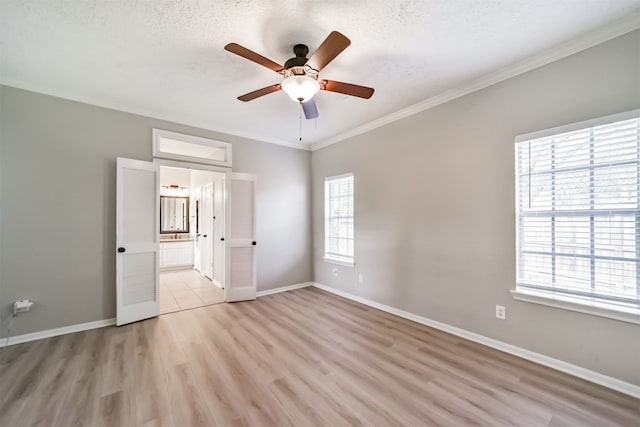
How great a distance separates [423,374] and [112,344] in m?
3.18

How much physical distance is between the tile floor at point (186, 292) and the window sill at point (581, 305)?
4.05 metres

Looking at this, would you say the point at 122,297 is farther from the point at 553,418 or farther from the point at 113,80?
the point at 553,418

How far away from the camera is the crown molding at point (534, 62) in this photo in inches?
77.6

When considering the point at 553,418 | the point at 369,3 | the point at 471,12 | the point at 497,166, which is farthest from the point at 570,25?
the point at 553,418

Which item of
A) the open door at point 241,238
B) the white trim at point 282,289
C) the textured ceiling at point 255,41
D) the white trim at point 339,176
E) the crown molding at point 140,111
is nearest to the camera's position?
the textured ceiling at point 255,41

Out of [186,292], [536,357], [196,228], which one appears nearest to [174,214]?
[196,228]

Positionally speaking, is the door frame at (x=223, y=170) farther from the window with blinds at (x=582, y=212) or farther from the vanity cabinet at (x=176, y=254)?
the window with blinds at (x=582, y=212)

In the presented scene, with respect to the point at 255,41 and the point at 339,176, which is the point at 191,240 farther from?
the point at 255,41

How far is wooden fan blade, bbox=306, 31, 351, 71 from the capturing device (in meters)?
1.66

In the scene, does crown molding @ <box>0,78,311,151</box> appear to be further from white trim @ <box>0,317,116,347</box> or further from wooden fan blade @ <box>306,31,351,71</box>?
white trim @ <box>0,317,116,347</box>

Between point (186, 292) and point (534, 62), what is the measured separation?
572 cm

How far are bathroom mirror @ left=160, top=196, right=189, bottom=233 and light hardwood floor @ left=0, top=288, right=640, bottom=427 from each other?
415cm

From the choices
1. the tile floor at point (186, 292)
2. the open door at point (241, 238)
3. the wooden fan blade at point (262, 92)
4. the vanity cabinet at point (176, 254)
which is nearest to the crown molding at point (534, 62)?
the wooden fan blade at point (262, 92)

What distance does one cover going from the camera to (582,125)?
2.15 m
